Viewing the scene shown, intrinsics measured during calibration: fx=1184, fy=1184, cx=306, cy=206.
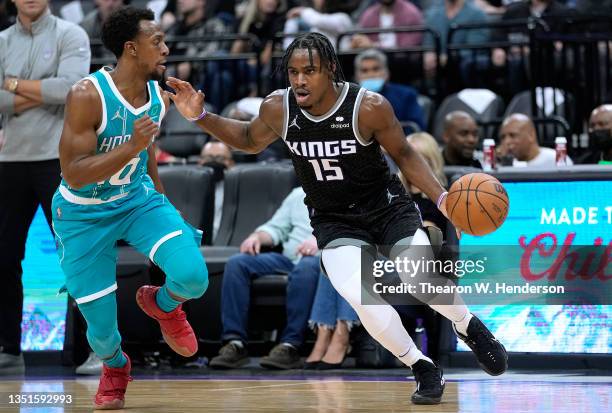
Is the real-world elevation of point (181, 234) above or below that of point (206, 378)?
above

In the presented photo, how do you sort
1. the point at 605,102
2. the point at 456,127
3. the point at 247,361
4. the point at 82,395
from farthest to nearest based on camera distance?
the point at 605,102, the point at 456,127, the point at 247,361, the point at 82,395

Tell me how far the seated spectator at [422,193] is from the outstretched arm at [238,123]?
207cm

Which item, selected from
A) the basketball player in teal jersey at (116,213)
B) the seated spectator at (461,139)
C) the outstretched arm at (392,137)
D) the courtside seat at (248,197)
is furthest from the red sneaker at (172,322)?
the seated spectator at (461,139)

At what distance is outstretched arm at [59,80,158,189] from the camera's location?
225 inches

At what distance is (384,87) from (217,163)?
1.63 m

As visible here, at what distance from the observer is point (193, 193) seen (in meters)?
9.27

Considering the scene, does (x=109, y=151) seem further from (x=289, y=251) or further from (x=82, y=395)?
(x=289, y=251)

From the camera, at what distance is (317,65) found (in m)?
5.98

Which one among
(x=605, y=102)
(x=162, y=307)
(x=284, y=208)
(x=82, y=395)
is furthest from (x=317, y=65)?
(x=605, y=102)

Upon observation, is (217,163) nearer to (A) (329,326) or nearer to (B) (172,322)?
(A) (329,326)

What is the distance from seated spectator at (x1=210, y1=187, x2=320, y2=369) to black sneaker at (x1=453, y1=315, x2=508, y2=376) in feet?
7.40

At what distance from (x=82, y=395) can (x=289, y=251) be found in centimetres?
240

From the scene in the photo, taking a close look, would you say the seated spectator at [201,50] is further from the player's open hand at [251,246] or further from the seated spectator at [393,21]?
the player's open hand at [251,246]

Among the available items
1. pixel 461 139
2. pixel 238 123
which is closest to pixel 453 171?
pixel 461 139
